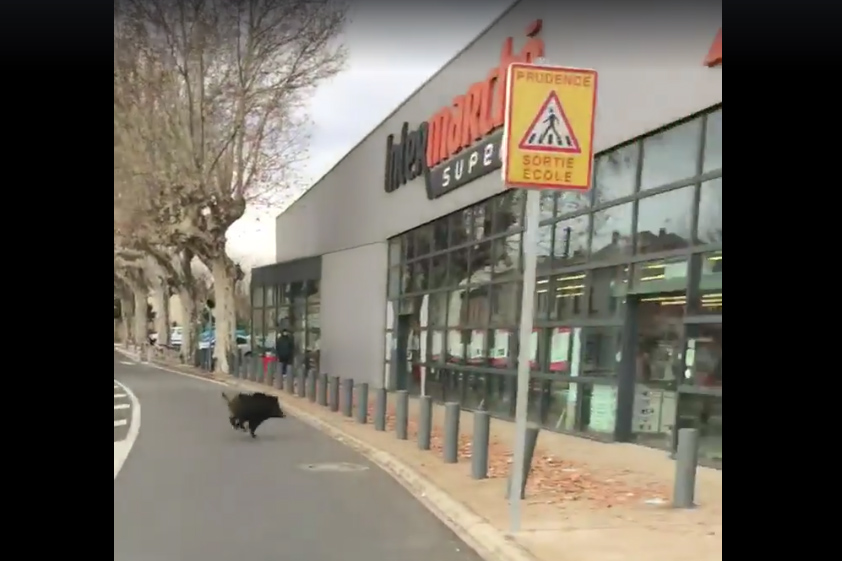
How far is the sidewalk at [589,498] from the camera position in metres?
6.90

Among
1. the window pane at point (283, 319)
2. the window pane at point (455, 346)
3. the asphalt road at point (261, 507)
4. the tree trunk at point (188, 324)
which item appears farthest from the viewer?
the tree trunk at point (188, 324)

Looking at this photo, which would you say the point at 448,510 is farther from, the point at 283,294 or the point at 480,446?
the point at 283,294

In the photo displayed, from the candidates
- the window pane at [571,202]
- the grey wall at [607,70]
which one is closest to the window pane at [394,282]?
the grey wall at [607,70]

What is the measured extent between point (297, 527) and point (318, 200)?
26372mm

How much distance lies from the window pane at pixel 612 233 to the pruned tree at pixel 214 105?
8615 millimetres

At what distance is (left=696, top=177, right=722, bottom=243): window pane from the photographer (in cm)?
1074

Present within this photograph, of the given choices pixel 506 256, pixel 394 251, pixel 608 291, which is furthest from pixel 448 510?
→ pixel 394 251

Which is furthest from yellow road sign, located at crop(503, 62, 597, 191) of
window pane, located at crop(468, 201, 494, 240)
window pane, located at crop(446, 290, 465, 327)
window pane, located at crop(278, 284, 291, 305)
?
window pane, located at crop(278, 284, 291, 305)

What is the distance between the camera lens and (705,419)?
1079cm

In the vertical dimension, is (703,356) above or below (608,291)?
below

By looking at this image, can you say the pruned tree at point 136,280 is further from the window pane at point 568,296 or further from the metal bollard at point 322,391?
the window pane at point 568,296

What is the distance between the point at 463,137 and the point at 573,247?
4735 millimetres
